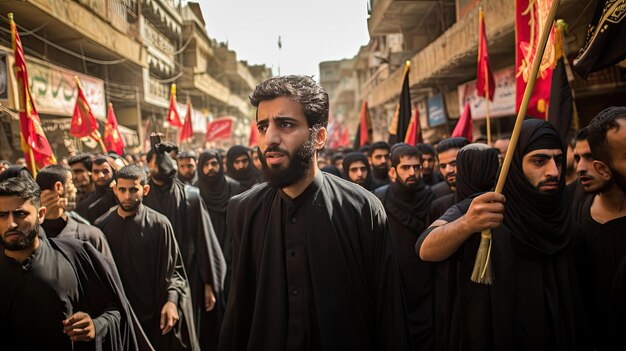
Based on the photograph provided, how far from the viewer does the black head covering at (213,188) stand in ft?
17.8

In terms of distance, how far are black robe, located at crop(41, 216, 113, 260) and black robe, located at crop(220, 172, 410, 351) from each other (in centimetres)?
133

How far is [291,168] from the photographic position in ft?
5.79

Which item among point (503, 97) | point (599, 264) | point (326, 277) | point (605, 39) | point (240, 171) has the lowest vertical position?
point (599, 264)

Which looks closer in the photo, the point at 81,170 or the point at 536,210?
the point at 536,210

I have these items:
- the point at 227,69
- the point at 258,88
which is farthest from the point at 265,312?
the point at 227,69

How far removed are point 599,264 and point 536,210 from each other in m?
0.55

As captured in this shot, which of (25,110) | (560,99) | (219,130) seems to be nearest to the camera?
(25,110)

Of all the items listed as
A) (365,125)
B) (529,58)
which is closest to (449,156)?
(529,58)

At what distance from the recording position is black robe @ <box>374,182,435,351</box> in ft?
11.6

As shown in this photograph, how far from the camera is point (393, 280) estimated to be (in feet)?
5.87

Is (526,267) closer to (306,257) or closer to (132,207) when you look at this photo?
(306,257)

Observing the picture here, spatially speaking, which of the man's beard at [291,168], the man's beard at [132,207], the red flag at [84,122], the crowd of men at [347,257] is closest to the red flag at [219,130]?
the red flag at [84,122]

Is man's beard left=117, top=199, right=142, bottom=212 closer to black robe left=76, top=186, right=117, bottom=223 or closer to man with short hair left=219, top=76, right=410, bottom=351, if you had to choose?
black robe left=76, top=186, right=117, bottom=223

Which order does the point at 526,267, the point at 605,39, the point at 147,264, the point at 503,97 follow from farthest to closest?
the point at 503,97 → the point at 147,264 → the point at 605,39 → the point at 526,267
